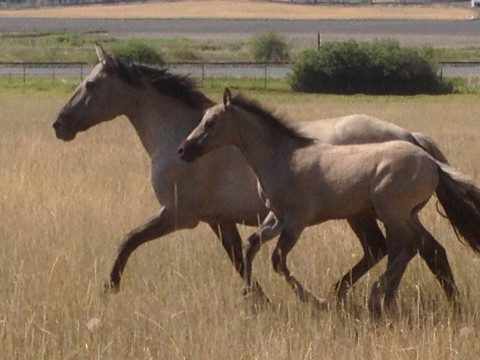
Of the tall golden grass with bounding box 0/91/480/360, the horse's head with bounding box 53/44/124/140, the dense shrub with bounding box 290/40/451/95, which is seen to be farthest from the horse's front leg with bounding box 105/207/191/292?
the dense shrub with bounding box 290/40/451/95

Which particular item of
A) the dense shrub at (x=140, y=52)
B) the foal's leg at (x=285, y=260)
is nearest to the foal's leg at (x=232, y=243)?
the foal's leg at (x=285, y=260)

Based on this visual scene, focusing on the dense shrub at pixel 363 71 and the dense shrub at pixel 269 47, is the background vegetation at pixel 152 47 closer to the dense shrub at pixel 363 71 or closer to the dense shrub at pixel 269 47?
the dense shrub at pixel 269 47

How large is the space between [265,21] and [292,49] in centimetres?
2008

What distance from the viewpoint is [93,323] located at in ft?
20.7

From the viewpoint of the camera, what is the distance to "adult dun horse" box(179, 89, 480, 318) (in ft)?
21.7

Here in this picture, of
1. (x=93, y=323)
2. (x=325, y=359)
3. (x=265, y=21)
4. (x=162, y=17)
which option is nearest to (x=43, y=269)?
(x=93, y=323)

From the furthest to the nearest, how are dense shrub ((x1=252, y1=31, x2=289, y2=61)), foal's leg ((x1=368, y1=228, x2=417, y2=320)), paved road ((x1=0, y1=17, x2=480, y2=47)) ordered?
paved road ((x1=0, y1=17, x2=480, y2=47)) < dense shrub ((x1=252, y1=31, x2=289, y2=61)) < foal's leg ((x1=368, y1=228, x2=417, y2=320))

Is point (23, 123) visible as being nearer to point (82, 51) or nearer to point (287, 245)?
point (287, 245)

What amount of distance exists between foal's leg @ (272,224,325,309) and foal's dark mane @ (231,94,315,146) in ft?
2.29

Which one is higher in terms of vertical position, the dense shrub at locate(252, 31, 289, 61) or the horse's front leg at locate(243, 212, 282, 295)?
the horse's front leg at locate(243, 212, 282, 295)

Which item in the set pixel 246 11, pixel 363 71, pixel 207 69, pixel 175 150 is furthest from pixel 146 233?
pixel 246 11

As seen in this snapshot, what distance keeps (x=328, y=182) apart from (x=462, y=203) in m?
1.03

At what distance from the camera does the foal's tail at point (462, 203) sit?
711 cm

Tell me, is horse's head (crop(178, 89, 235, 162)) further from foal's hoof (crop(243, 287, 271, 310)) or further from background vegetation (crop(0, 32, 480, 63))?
background vegetation (crop(0, 32, 480, 63))
